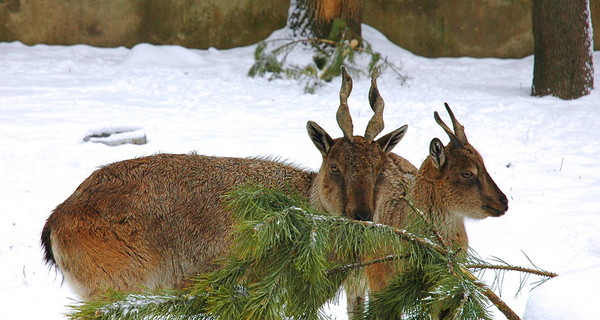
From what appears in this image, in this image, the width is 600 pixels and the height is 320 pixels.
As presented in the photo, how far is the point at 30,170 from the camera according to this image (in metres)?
9.26

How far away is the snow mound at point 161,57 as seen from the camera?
14.4 metres

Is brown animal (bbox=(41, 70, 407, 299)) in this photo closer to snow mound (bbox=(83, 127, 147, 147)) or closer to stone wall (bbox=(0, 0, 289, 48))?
snow mound (bbox=(83, 127, 147, 147))

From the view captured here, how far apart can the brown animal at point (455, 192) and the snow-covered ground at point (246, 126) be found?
3.02ft

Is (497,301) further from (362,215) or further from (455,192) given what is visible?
(455,192)

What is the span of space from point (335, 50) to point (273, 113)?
2.46 meters

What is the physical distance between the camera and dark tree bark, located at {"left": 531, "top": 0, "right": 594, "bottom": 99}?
40.0 feet

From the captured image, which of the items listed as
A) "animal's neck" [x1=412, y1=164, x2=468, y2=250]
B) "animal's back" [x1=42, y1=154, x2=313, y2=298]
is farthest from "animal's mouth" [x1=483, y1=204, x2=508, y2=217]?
"animal's back" [x1=42, y1=154, x2=313, y2=298]

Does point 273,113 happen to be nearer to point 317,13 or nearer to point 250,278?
point 317,13

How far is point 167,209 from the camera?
566cm

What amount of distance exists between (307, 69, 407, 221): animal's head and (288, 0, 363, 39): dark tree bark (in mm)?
8762

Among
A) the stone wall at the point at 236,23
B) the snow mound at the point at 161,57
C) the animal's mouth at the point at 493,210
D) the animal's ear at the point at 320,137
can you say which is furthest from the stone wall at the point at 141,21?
the animal's mouth at the point at 493,210

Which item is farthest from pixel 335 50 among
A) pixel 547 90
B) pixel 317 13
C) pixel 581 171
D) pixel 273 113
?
pixel 581 171

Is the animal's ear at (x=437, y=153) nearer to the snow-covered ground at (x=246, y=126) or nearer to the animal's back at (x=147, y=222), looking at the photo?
the animal's back at (x=147, y=222)

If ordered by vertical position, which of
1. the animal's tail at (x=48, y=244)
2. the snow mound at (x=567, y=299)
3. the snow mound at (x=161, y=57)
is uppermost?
the snow mound at (x=567, y=299)
